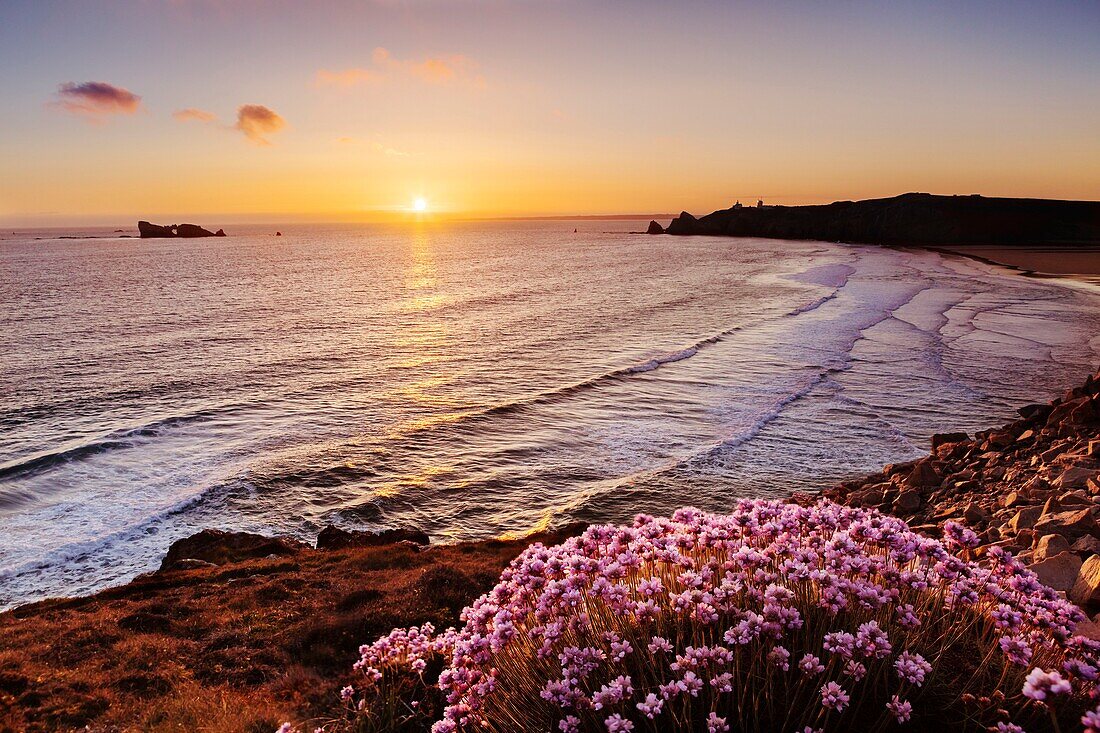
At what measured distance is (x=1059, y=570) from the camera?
5.92 metres

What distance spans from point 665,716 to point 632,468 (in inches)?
402

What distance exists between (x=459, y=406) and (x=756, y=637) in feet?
51.6

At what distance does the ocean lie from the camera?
39.9 feet

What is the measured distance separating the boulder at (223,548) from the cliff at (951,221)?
137 meters

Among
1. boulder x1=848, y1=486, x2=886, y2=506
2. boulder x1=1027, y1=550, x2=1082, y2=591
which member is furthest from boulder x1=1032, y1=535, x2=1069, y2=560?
boulder x1=848, y1=486, x2=886, y2=506

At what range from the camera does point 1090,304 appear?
37656 mm

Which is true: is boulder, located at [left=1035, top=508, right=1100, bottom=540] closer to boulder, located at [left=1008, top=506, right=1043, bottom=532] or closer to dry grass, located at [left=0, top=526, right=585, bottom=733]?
boulder, located at [left=1008, top=506, right=1043, bottom=532]

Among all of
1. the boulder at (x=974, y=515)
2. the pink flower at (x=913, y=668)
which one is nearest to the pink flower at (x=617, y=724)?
the pink flower at (x=913, y=668)

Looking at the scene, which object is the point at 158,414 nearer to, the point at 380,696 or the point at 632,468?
the point at 632,468

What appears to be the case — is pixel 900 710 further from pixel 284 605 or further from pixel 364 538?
pixel 364 538

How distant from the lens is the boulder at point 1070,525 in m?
6.91

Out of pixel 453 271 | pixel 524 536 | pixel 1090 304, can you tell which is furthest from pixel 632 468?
pixel 453 271

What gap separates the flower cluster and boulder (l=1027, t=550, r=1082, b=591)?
5.48 ft

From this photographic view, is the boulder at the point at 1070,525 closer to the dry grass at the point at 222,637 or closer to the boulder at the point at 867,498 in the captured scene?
the boulder at the point at 867,498
